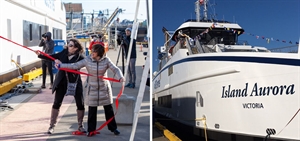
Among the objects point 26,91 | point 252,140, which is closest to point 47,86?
point 26,91

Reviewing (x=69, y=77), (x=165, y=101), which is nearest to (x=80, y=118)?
(x=69, y=77)

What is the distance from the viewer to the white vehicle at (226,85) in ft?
13.5

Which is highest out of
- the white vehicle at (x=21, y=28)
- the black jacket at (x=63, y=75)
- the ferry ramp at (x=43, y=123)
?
the white vehicle at (x=21, y=28)

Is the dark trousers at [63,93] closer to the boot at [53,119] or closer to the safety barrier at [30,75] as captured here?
the boot at [53,119]

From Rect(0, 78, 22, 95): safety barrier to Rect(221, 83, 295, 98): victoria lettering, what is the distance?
16.2 feet

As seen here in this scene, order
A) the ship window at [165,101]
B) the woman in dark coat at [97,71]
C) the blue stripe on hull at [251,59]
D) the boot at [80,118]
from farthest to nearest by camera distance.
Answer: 1. the ship window at [165,101]
2. the boot at [80,118]
3. the woman in dark coat at [97,71]
4. the blue stripe on hull at [251,59]

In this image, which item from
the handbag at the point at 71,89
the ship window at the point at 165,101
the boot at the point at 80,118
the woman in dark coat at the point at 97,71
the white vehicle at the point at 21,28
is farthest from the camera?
the white vehicle at the point at 21,28

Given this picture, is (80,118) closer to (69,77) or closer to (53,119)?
(53,119)

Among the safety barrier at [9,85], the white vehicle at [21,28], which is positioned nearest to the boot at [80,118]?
the safety barrier at [9,85]

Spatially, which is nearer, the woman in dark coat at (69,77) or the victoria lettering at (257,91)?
the victoria lettering at (257,91)

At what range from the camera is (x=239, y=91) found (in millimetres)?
4594

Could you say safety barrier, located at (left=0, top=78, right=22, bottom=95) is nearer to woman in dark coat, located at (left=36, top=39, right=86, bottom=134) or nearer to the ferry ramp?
the ferry ramp

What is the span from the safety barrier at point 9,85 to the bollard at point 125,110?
309 cm

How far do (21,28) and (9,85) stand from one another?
254cm
